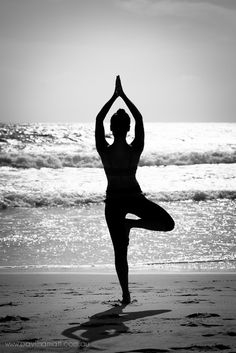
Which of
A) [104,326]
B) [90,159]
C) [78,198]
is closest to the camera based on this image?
[104,326]

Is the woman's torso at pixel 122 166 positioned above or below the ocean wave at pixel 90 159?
below

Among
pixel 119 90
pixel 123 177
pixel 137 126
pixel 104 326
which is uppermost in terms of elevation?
pixel 119 90

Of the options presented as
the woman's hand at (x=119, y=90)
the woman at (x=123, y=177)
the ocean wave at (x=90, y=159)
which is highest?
the ocean wave at (x=90, y=159)

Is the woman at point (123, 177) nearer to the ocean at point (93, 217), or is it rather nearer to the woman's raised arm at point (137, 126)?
the woman's raised arm at point (137, 126)

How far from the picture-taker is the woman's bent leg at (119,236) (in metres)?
5.16

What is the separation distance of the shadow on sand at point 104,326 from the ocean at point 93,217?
329 centimetres

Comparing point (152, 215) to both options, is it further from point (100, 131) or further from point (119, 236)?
point (100, 131)

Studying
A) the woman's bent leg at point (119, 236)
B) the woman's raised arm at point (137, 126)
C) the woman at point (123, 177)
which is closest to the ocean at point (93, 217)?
the woman's bent leg at point (119, 236)

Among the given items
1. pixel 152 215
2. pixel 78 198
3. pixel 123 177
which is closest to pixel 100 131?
pixel 123 177

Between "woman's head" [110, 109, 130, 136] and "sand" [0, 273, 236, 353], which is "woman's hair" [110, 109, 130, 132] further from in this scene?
"sand" [0, 273, 236, 353]

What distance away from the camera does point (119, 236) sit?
524cm

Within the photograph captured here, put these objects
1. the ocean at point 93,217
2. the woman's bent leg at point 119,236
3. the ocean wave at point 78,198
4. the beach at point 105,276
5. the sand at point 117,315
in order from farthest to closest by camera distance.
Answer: the ocean wave at point 78,198, the ocean at point 93,217, the woman's bent leg at point 119,236, the beach at point 105,276, the sand at point 117,315

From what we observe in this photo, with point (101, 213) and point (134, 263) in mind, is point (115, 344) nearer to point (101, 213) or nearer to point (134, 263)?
point (134, 263)

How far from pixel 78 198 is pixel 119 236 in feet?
44.1
